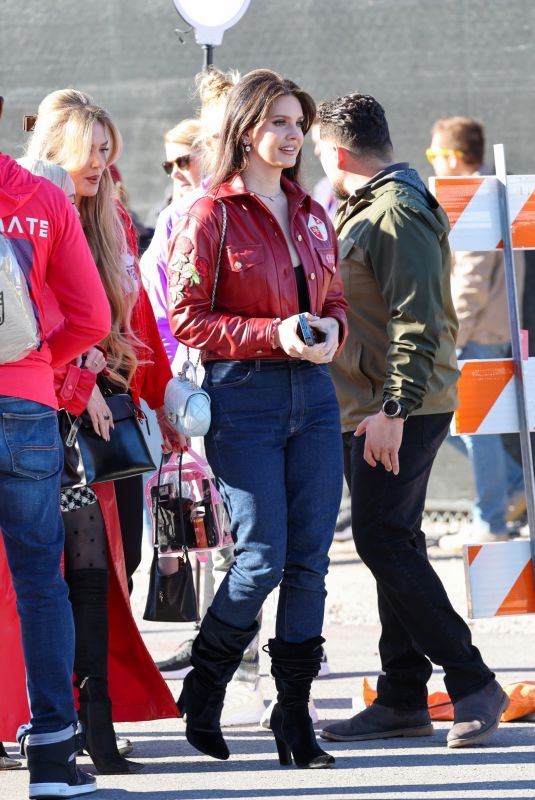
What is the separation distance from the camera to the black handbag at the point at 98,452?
445cm

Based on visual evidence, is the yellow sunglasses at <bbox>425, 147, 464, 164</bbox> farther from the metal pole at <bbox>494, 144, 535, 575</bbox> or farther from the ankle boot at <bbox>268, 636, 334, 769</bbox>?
the ankle boot at <bbox>268, 636, 334, 769</bbox>

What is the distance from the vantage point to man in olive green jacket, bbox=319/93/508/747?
4586 mm

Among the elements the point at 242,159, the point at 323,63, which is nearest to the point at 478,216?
the point at 242,159

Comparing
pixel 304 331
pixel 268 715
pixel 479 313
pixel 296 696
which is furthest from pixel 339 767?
pixel 479 313

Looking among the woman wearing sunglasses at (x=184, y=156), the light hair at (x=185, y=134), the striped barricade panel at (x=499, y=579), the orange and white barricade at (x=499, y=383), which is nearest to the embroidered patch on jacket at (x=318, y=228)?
the orange and white barricade at (x=499, y=383)

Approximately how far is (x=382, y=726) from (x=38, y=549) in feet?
5.19

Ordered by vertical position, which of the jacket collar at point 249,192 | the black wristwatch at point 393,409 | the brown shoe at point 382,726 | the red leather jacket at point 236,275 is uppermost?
the jacket collar at point 249,192

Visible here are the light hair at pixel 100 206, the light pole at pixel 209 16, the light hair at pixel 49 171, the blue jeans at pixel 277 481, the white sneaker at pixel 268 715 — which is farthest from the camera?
the light pole at pixel 209 16

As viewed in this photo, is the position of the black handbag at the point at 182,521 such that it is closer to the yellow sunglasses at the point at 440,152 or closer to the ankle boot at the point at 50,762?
the ankle boot at the point at 50,762

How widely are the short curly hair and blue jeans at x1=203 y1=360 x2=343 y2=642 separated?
3.00 ft

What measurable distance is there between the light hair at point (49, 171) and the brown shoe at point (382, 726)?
2.06 metres

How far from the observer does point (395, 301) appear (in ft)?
15.1

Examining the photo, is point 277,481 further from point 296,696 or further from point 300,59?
point 300,59

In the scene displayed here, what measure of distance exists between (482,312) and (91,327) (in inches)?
184
